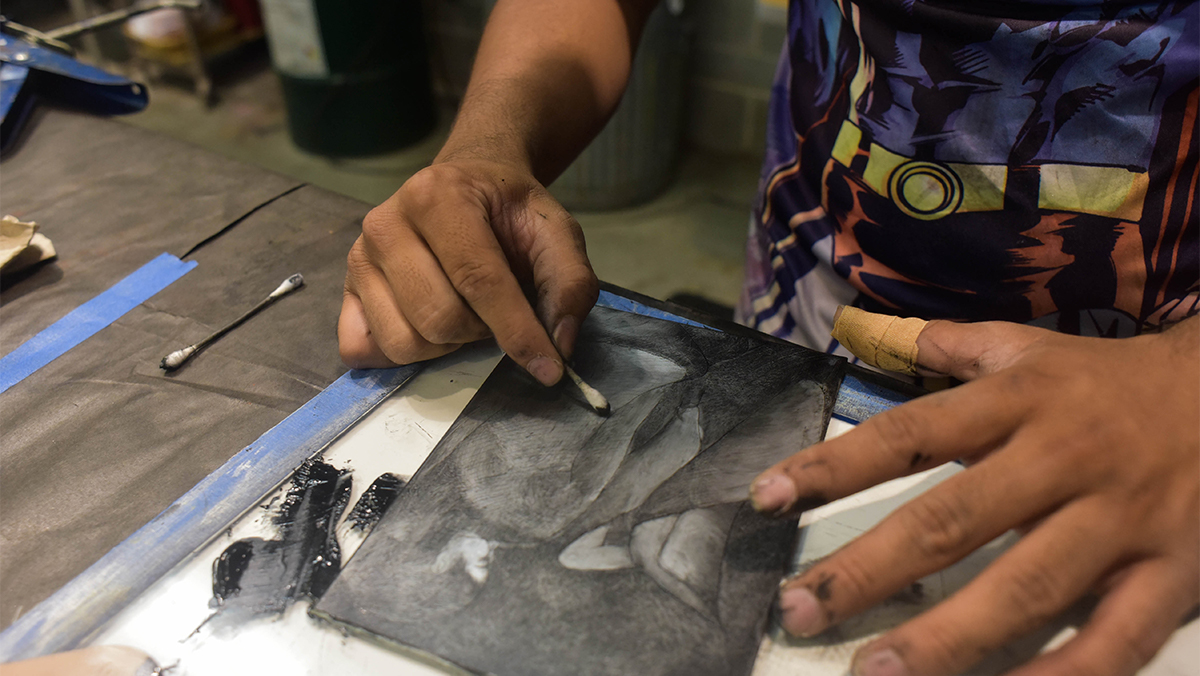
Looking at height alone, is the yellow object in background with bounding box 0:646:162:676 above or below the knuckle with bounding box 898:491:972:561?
below

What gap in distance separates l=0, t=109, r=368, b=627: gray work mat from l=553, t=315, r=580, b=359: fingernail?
230 millimetres

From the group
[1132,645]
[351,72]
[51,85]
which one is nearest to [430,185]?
[1132,645]

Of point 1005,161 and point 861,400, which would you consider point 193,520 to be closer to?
point 861,400

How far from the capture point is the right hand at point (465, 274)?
608 millimetres

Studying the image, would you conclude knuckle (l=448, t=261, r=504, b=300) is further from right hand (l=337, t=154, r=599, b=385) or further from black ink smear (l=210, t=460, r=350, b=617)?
black ink smear (l=210, t=460, r=350, b=617)

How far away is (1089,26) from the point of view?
585mm

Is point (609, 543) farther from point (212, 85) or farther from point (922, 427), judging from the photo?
point (212, 85)

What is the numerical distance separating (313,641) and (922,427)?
17.0 inches

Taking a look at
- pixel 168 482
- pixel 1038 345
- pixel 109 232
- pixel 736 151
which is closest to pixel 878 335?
pixel 1038 345

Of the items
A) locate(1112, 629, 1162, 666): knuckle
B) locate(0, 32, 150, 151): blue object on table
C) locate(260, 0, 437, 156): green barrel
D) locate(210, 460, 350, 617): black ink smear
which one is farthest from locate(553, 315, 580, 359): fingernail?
locate(260, 0, 437, 156): green barrel

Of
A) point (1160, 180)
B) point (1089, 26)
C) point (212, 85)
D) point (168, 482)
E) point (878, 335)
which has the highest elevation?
point (1089, 26)

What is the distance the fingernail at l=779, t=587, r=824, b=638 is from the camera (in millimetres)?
435

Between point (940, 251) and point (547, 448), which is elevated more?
point (940, 251)

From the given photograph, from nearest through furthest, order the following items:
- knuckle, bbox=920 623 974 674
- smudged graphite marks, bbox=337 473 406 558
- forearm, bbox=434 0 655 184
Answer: knuckle, bbox=920 623 974 674
smudged graphite marks, bbox=337 473 406 558
forearm, bbox=434 0 655 184
